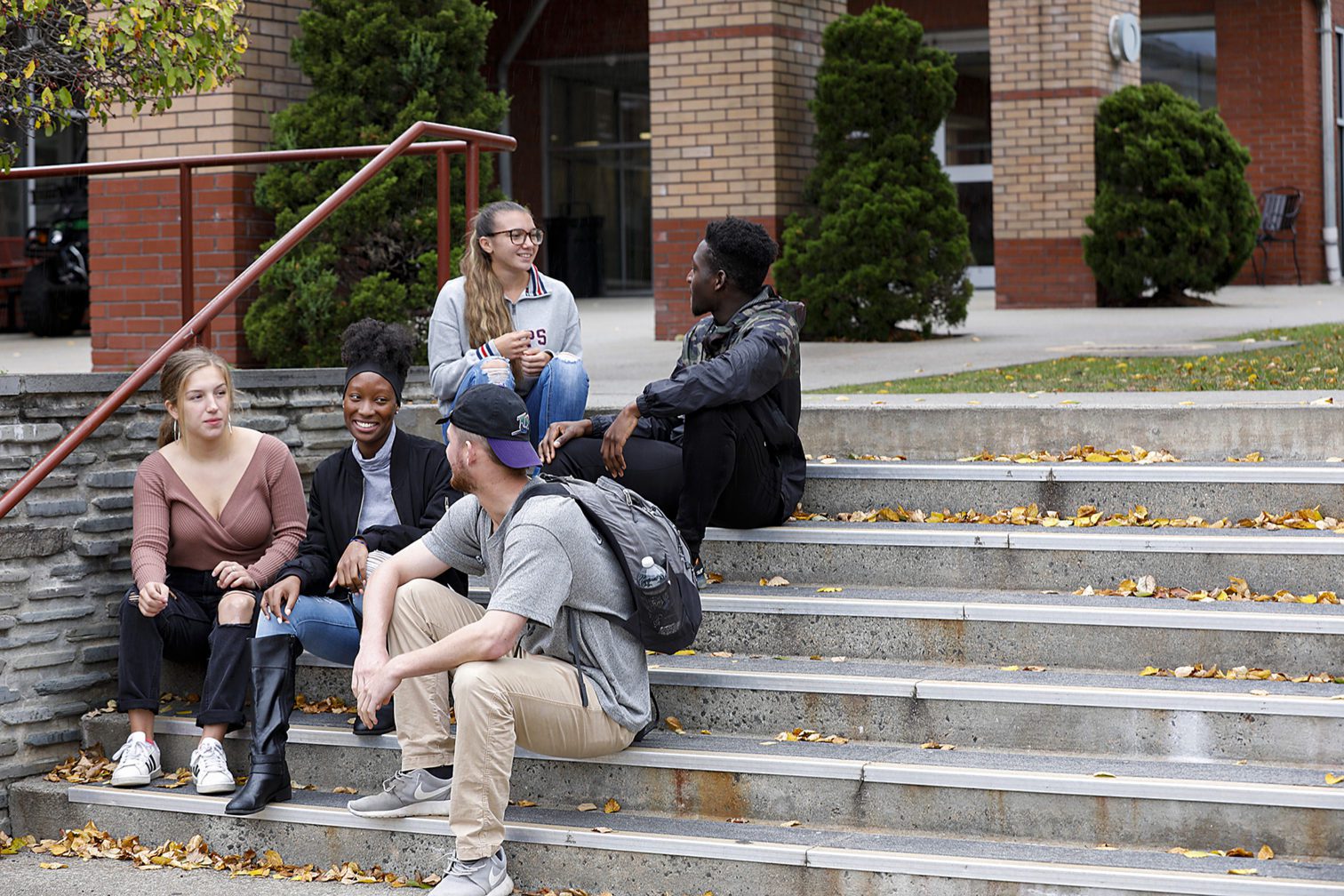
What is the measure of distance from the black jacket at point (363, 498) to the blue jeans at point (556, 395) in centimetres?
28

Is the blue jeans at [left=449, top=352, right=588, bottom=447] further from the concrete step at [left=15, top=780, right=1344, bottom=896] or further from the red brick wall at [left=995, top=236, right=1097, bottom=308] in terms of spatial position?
the red brick wall at [left=995, top=236, right=1097, bottom=308]

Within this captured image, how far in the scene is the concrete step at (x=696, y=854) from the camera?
374cm

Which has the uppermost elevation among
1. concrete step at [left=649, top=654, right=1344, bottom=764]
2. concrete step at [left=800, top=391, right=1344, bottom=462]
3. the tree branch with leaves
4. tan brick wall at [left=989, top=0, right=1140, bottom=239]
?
tan brick wall at [left=989, top=0, right=1140, bottom=239]

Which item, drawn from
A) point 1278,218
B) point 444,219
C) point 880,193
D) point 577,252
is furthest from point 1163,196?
point 577,252

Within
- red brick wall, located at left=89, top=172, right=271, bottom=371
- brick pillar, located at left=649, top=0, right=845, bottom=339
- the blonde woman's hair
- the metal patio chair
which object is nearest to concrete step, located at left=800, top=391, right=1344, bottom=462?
the blonde woman's hair

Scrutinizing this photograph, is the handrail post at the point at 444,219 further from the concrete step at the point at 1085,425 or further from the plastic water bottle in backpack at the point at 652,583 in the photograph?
the plastic water bottle in backpack at the point at 652,583

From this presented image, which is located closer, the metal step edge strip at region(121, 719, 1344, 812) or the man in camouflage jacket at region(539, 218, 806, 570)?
the metal step edge strip at region(121, 719, 1344, 812)

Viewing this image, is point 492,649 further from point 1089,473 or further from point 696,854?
point 1089,473

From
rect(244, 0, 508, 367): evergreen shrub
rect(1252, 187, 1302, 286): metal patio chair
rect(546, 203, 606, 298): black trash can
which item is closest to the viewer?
rect(244, 0, 508, 367): evergreen shrub

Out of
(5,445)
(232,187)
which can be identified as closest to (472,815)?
(5,445)

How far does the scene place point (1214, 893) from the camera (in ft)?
11.9

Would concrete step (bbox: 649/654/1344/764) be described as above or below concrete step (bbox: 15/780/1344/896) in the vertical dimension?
above

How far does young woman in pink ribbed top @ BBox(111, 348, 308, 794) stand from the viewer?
494 centimetres

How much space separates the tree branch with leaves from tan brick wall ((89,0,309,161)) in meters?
2.90
